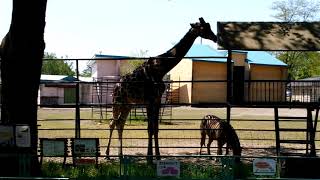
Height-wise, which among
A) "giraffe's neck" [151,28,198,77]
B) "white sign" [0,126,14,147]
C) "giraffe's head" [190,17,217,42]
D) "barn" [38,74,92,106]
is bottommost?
"white sign" [0,126,14,147]

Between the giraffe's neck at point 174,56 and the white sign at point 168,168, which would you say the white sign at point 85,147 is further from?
the giraffe's neck at point 174,56

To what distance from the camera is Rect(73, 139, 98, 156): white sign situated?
9.25 meters

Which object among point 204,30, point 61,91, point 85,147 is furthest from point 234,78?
point 61,91

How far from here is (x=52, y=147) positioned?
930 cm

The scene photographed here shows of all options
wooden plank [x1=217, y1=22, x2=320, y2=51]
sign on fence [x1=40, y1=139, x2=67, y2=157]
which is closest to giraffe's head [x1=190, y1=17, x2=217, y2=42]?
wooden plank [x1=217, y1=22, x2=320, y2=51]

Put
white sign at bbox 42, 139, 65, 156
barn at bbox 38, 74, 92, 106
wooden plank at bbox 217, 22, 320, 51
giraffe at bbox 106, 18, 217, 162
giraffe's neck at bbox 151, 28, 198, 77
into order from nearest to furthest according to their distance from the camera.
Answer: white sign at bbox 42, 139, 65, 156, wooden plank at bbox 217, 22, 320, 51, giraffe at bbox 106, 18, 217, 162, giraffe's neck at bbox 151, 28, 198, 77, barn at bbox 38, 74, 92, 106

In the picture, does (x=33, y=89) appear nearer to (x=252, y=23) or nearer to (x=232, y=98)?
(x=232, y=98)

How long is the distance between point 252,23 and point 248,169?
10.7 ft

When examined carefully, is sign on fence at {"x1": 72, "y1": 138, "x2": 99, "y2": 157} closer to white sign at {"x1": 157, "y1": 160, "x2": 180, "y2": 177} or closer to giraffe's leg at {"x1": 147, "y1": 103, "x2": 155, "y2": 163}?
giraffe's leg at {"x1": 147, "y1": 103, "x2": 155, "y2": 163}

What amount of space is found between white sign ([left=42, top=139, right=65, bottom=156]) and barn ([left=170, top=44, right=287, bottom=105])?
8.28 ft

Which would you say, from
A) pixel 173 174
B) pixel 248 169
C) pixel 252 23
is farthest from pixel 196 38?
pixel 173 174

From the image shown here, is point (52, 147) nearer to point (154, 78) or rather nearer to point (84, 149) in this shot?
point (84, 149)

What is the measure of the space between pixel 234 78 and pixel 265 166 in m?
5.17

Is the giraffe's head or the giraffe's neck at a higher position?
the giraffe's head
